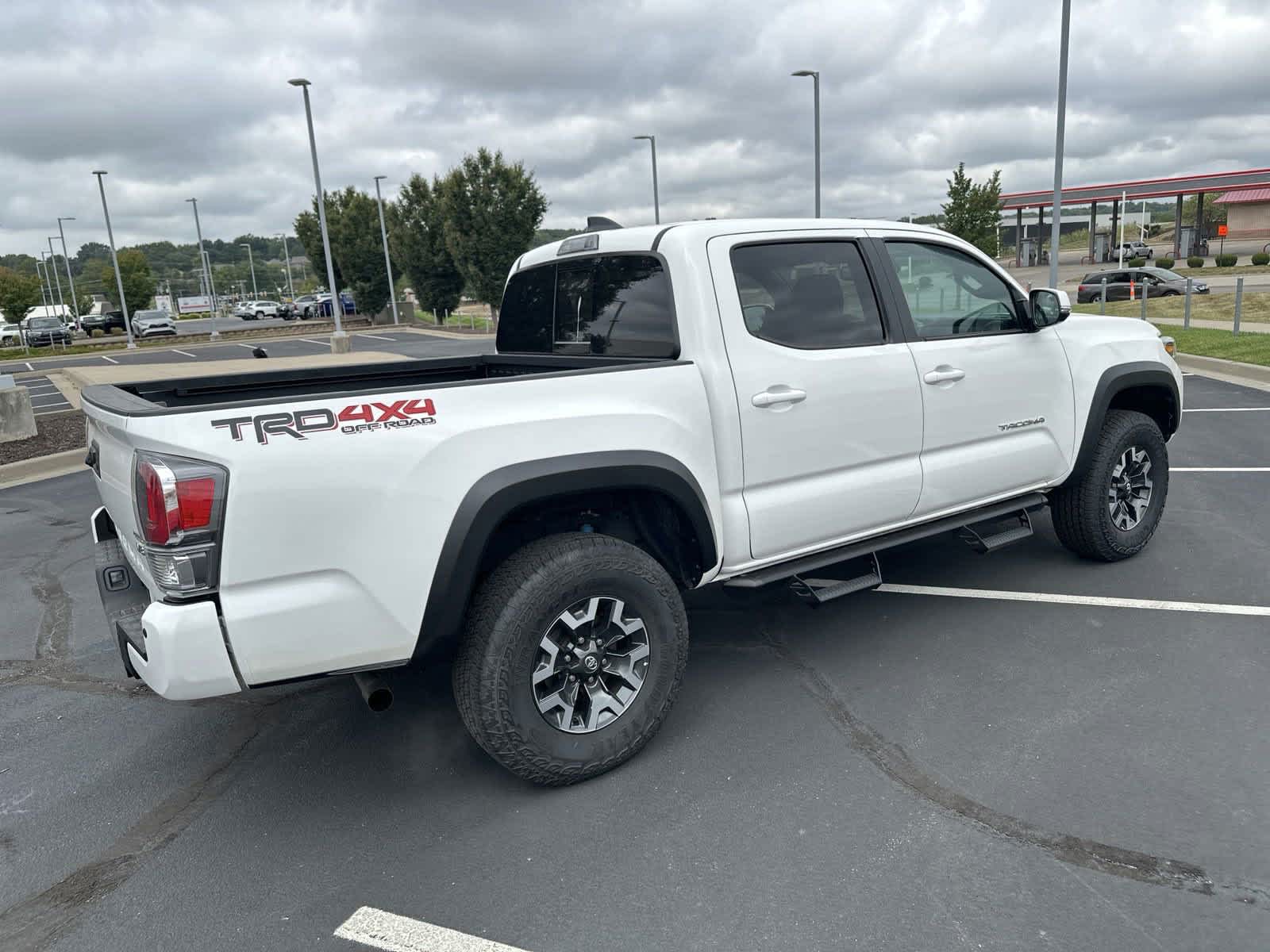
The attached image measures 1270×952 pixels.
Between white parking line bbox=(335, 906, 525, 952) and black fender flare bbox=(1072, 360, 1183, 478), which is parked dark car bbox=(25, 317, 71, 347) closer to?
black fender flare bbox=(1072, 360, 1183, 478)

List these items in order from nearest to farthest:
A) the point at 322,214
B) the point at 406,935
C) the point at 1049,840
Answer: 1. the point at 406,935
2. the point at 1049,840
3. the point at 322,214

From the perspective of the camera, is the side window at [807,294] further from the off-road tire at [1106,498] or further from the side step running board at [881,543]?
the off-road tire at [1106,498]

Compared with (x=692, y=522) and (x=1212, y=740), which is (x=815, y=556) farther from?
Result: (x=1212, y=740)

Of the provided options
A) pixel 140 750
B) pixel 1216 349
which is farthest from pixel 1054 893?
pixel 1216 349

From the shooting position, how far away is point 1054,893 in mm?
2621

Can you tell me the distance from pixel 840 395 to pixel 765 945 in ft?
7.07

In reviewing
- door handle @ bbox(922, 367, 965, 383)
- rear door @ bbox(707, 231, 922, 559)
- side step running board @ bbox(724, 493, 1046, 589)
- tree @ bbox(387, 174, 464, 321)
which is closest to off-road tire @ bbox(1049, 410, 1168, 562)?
side step running board @ bbox(724, 493, 1046, 589)

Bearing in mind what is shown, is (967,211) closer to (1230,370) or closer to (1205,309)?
(1205,309)

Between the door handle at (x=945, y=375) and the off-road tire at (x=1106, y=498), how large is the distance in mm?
1263

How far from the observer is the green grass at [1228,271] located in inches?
1651

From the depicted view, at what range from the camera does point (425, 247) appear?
42062 millimetres

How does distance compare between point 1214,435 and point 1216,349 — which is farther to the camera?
point 1216,349

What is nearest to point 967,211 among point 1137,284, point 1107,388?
point 1137,284

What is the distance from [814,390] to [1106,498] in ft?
7.68
